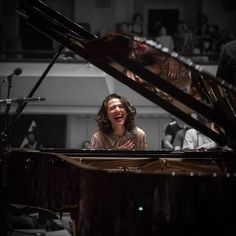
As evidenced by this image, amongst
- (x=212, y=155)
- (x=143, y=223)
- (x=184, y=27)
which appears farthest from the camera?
(x=184, y=27)

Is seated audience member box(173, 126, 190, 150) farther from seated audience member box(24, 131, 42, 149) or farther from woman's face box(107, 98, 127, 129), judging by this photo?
seated audience member box(24, 131, 42, 149)

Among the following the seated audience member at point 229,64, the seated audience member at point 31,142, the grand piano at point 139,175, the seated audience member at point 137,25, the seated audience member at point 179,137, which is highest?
the seated audience member at point 137,25

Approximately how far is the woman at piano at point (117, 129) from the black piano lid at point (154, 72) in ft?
4.39

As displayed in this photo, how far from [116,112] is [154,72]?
5.52ft

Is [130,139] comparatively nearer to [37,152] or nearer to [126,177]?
[37,152]

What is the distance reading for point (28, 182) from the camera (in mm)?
2949

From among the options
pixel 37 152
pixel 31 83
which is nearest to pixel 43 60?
pixel 31 83

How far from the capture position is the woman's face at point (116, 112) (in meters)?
4.16

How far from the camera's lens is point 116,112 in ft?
13.7

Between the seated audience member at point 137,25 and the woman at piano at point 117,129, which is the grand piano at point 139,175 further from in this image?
the seated audience member at point 137,25

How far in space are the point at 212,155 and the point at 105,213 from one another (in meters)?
1.01

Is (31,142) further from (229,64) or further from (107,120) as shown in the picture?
(229,64)

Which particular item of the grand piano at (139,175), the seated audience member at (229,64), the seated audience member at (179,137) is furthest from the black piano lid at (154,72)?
the seated audience member at (179,137)

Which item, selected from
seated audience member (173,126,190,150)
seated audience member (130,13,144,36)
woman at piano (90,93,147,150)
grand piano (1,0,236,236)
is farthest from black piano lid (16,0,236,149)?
seated audience member (130,13,144,36)
